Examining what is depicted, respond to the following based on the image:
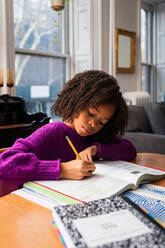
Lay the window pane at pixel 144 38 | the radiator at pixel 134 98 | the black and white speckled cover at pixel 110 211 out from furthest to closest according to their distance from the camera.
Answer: the window pane at pixel 144 38
the radiator at pixel 134 98
the black and white speckled cover at pixel 110 211

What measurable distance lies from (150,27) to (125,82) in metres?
2.04

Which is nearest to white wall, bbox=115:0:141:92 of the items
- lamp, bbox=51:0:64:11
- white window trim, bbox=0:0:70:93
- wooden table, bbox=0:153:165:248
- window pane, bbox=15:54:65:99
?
window pane, bbox=15:54:65:99

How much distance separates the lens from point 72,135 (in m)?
1.22

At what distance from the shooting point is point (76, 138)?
1239 millimetres

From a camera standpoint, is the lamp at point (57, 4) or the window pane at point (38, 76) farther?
the window pane at point (38, 76)

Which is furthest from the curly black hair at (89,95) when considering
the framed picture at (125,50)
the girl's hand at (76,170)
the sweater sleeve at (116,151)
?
the framed picture at (125,50)

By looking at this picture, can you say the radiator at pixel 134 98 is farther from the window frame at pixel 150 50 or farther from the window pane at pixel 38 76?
the window frame at pixel 150 50

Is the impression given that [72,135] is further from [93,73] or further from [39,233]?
[39,233]

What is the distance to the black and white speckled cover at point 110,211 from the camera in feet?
1.50

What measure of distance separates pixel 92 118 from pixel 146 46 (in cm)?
547

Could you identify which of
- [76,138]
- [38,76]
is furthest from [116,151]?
[38,76]

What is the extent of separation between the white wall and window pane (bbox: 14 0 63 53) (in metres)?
1.08

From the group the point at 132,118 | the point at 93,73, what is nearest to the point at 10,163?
the point at 93,73

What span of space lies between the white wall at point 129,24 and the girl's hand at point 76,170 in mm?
3833
